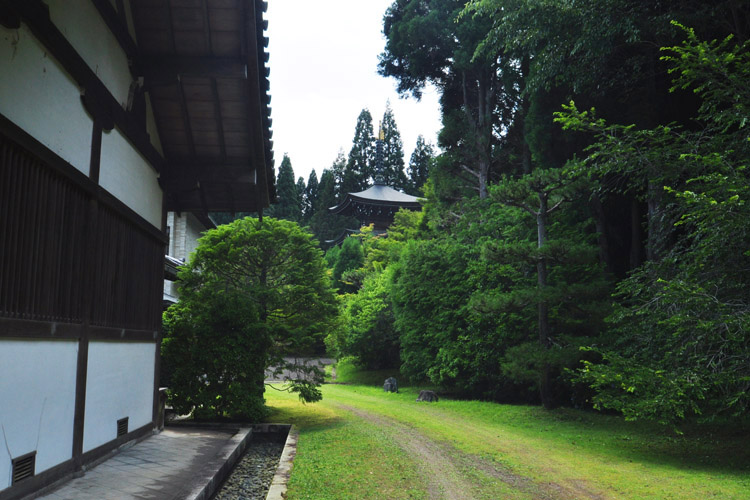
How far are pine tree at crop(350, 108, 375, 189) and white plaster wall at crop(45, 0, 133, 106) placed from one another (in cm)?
4322

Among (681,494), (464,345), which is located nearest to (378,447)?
(681,494)

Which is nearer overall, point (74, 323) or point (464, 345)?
point (74, 323)

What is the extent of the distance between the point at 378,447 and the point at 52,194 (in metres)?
6.14

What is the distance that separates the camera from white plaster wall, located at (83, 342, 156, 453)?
5.90 m

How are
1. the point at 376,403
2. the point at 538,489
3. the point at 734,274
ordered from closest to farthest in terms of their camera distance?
the point at 538,489
the point at 734,274
the point at 376,403

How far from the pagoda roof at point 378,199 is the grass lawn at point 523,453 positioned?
27.1 meters

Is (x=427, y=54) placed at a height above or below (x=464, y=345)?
above

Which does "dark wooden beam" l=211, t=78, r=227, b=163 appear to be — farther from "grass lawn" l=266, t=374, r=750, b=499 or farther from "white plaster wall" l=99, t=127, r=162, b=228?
"grass lawn" l=266, t=374, r=750, b=499

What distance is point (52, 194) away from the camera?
16.3 ft

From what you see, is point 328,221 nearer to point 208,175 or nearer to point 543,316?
point 543,316

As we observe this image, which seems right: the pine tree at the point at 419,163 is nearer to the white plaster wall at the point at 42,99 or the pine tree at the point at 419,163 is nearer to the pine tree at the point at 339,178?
the pine tree at the point at 339,178

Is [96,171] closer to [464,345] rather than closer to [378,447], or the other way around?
[378,447]

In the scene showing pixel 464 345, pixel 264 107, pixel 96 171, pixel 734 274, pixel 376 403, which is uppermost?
pixel 264 107

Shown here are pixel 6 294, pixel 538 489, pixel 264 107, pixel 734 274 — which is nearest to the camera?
pixel 6 294
